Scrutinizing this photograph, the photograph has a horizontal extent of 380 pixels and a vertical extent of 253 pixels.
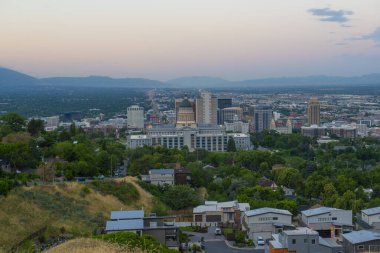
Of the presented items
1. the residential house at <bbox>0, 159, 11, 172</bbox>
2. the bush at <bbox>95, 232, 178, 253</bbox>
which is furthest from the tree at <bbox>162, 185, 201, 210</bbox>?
the bush at <bbox>95, 232, 178, 253</bbox>

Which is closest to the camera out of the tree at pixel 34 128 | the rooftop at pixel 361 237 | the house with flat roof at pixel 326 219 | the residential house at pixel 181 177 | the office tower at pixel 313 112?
the rooftop at pixel 361 237

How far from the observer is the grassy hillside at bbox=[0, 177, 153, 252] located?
1659cm

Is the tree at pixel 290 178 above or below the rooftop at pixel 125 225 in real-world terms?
below

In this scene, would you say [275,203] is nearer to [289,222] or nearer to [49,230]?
[289,222]

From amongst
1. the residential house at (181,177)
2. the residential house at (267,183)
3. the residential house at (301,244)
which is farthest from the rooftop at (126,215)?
the residential house at (267,183)

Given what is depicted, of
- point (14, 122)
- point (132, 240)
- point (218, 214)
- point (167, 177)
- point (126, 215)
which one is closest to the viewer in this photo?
point (132, 240)

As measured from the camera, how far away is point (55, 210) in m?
18.6

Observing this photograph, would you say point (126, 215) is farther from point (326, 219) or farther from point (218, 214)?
point (326, 219)

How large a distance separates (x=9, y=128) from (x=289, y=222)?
1636 centimetres

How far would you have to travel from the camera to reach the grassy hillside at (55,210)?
1659 centimetres

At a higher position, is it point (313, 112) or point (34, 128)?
point (34, 128)

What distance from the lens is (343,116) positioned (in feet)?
282

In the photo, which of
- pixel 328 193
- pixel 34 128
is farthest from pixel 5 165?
pixel 328 193

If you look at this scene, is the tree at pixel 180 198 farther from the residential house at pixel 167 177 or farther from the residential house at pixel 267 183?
the residential house at pixel 267 183
